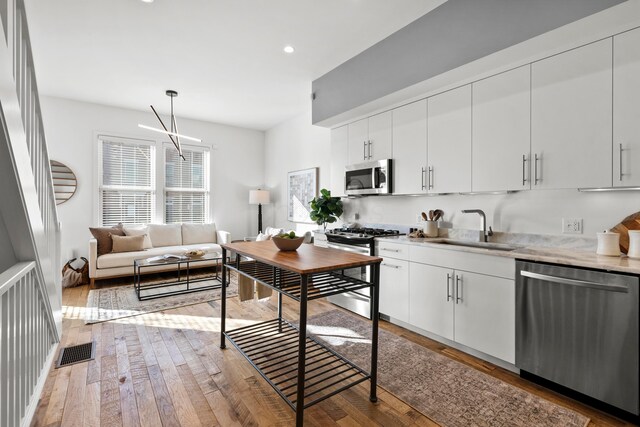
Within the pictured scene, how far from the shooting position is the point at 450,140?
9.53ft

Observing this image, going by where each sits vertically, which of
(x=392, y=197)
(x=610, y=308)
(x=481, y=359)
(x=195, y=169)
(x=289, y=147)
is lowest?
(x=481, y=359)

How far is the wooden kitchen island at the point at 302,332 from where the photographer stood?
168cm

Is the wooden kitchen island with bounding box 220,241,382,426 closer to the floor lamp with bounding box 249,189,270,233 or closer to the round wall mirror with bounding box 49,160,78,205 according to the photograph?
the floor lamp with bounding box 249,189,270,233

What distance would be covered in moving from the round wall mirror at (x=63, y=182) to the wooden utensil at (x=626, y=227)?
6.47 m

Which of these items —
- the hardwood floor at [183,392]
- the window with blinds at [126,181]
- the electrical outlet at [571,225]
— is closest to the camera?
the hardwood floor at [183,392]

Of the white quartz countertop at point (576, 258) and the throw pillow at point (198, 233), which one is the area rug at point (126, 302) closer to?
the throw pillow at point (198, 233)

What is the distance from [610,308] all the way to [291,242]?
6.24 ft

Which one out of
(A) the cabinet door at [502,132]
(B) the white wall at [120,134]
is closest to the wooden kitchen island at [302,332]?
(A) the cabinet door at [502,132]

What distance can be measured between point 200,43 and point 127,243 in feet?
10.2

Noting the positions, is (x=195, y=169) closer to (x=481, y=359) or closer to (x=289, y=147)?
(x=289, y=147)

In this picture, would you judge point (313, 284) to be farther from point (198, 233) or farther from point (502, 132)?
point (198, 233)

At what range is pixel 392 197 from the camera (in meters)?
3.86

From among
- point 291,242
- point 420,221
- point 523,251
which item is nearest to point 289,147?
point 420,221

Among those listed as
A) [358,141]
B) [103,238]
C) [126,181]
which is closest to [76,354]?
[103,238]
